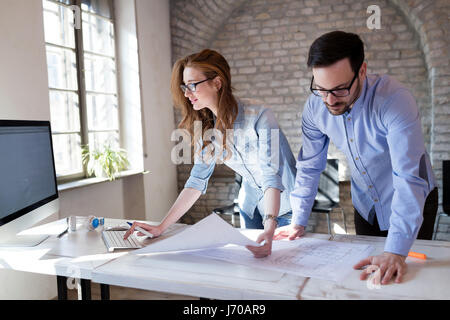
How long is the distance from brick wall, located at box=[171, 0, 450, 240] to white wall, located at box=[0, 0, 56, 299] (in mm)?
2068

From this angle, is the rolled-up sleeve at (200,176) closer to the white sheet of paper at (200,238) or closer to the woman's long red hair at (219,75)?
the woman's long red hair at (219,75)

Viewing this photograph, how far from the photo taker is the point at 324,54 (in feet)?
4.47

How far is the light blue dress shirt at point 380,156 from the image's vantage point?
52.6 inches

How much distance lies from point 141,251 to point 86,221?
2.23ft

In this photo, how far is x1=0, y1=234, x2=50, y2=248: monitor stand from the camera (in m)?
1.66

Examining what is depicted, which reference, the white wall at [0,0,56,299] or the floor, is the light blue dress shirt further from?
the white wall at [0,0,56,299]

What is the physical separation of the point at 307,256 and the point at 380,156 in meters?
0.55

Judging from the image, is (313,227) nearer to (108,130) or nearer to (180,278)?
(108,130)

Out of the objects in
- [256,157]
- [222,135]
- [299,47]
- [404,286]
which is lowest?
[404,286]

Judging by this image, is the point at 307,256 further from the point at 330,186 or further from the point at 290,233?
the point at 330,186

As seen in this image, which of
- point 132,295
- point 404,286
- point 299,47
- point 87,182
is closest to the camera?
point 404,286

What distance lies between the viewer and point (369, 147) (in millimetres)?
1681

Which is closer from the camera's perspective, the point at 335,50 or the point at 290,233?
the point at 335,50

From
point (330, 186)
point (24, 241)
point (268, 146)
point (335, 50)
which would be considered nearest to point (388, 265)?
point (335, 50)
